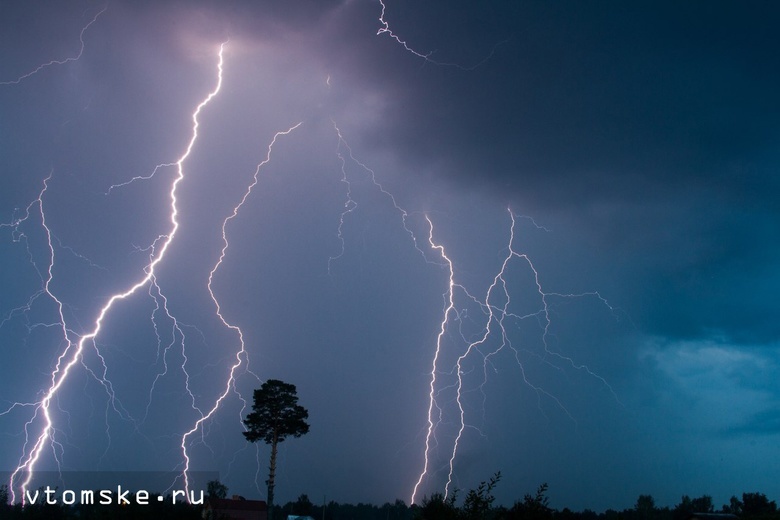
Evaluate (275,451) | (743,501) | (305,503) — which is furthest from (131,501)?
(743,501)

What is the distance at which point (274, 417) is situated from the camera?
96.8 ft

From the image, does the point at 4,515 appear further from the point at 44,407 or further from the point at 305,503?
the point at 305,503

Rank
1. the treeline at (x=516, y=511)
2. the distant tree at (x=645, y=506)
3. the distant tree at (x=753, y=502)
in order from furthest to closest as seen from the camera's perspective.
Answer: the distant tree at (x=645, y=506), the distant tree at (x=753, y=502), the treeline at (x=516, y=511)

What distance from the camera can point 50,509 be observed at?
15602 millimetres

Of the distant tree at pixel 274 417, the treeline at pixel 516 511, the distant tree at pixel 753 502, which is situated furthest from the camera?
the distant tree at pixel 753 502

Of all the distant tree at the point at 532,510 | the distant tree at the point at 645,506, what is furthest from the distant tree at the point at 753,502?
the distant tree at the point at 532,510

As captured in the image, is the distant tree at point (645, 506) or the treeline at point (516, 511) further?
the distant tree at point (645, 506)

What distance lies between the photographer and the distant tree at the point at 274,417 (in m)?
29.5

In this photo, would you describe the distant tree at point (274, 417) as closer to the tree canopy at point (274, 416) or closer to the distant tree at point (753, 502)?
the tree canopy at point (274, 416)

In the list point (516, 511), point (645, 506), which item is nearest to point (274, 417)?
point (516, 511)

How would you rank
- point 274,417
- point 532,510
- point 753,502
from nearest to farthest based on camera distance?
point 532,510 → point 274,417 → point 753,502

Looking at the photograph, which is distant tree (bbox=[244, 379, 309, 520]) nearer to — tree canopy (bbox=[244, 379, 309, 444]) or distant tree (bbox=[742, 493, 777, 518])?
tree canopy (bbox=[244, 379, 309, 444])

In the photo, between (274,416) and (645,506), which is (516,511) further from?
(645,506)

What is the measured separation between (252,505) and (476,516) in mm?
39178
